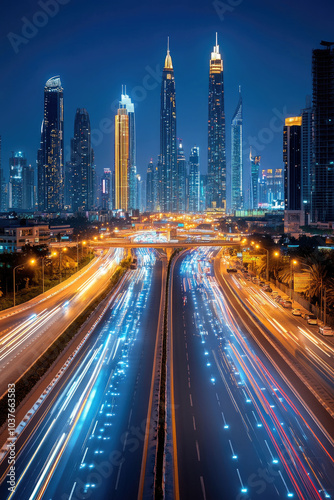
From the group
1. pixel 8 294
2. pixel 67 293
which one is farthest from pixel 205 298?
pixel 8 294

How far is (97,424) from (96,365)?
6626 millimetres

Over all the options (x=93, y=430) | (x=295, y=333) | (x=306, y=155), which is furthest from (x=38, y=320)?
(x=306, y=155)

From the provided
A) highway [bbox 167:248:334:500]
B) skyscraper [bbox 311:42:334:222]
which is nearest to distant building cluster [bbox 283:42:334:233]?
skyscraper [bbox 311:42:334:222]

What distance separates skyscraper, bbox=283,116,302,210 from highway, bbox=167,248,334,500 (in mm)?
133491

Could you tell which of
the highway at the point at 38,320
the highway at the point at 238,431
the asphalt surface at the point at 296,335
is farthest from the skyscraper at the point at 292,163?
the highway at the point at 238,431

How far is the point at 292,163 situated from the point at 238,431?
5936 inches

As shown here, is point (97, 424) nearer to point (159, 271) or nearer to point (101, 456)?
point (101, 456)

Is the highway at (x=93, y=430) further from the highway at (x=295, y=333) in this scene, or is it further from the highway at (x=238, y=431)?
the highway at (x=295, y=333)

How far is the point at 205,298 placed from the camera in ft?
142

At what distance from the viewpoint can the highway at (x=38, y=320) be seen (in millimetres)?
24109

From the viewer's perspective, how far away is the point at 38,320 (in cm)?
3391

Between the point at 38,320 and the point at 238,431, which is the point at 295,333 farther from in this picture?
the point at 38,320

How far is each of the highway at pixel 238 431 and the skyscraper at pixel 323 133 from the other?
3833 inches

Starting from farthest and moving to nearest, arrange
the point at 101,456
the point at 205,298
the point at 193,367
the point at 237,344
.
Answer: the point at 205,298 → the point at 237,344 → the point at 193,367 → the point at 101,456
